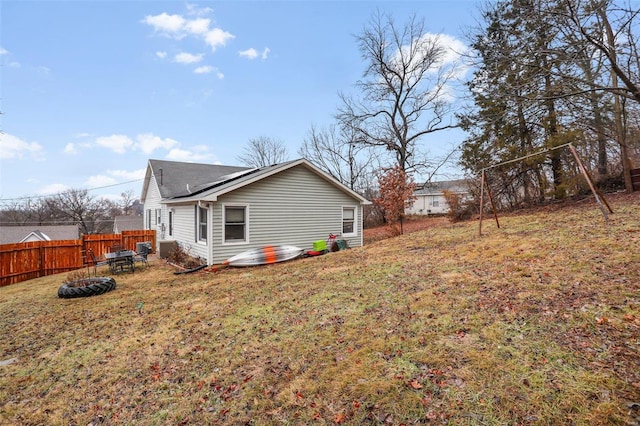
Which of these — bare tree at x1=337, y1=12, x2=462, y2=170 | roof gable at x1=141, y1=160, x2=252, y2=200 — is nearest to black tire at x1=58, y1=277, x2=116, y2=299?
roof gable at x1=141, y1=160, x2=252, y2=200

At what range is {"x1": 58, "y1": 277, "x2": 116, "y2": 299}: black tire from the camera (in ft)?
25.2

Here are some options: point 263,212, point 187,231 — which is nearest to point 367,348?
point 263,212

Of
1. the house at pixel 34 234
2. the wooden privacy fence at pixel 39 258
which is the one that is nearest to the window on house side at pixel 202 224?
the wooden privacy fence at pixel 39 258

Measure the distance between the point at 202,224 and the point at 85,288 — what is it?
4131 mm

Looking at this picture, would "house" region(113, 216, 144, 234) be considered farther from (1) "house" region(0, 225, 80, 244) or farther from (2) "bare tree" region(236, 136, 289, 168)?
(2) "bare tree" region(236, 136, 289, 168)

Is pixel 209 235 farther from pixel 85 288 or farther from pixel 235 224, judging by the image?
pixel 85 288

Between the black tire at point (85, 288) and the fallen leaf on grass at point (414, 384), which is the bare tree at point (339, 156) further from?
the fallen leaf on grass at point (414, 384)

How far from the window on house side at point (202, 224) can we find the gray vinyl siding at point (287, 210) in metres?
0.74

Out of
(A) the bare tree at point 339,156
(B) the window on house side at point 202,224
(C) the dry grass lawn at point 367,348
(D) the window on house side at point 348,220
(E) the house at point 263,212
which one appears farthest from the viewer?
(A) the bare tree at point 339,156

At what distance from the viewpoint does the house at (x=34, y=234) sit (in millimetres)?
25266

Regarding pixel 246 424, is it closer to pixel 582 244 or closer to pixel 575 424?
pixel 575 424

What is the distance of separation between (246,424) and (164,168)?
1829 cm

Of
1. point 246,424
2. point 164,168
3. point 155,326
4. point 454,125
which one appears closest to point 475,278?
point 246,424

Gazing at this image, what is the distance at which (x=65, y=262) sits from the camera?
12.4 m
